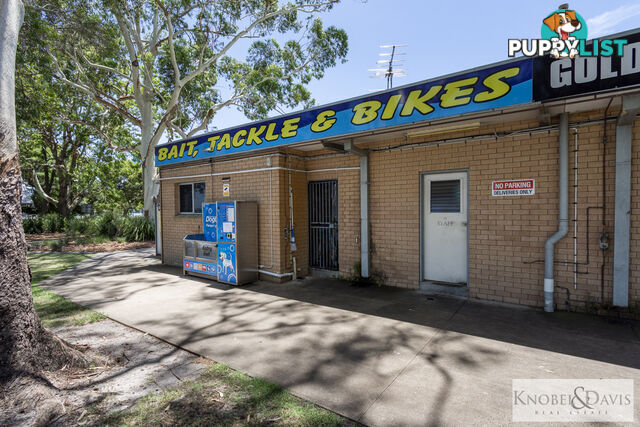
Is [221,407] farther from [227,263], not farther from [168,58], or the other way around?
[168,58]

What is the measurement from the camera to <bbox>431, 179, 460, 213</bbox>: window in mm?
6051

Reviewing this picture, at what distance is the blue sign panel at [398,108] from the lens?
4238mm

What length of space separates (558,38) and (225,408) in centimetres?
598

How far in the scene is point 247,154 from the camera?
25.4 feet

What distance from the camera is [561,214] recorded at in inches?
190

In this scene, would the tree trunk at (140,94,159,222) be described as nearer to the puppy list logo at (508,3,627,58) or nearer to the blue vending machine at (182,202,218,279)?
the blue vending machine at (182,202,218,279)

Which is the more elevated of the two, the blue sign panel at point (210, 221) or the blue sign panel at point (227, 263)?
the blue sign panel at point (210, 221)

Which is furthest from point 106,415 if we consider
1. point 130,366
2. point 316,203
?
point 316,203

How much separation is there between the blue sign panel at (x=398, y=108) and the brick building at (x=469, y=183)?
19mm

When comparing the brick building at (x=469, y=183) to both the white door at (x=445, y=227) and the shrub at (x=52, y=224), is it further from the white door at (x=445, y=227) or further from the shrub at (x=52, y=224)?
the shrub at (x=52, y=224)

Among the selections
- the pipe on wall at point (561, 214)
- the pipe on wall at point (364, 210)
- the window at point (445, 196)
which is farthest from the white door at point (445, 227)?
the pipe on wall at point (561, 214)

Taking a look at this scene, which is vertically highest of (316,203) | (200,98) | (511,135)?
(200,98)

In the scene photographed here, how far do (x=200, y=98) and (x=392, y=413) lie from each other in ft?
65.8

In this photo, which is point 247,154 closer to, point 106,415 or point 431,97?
point 431,97
